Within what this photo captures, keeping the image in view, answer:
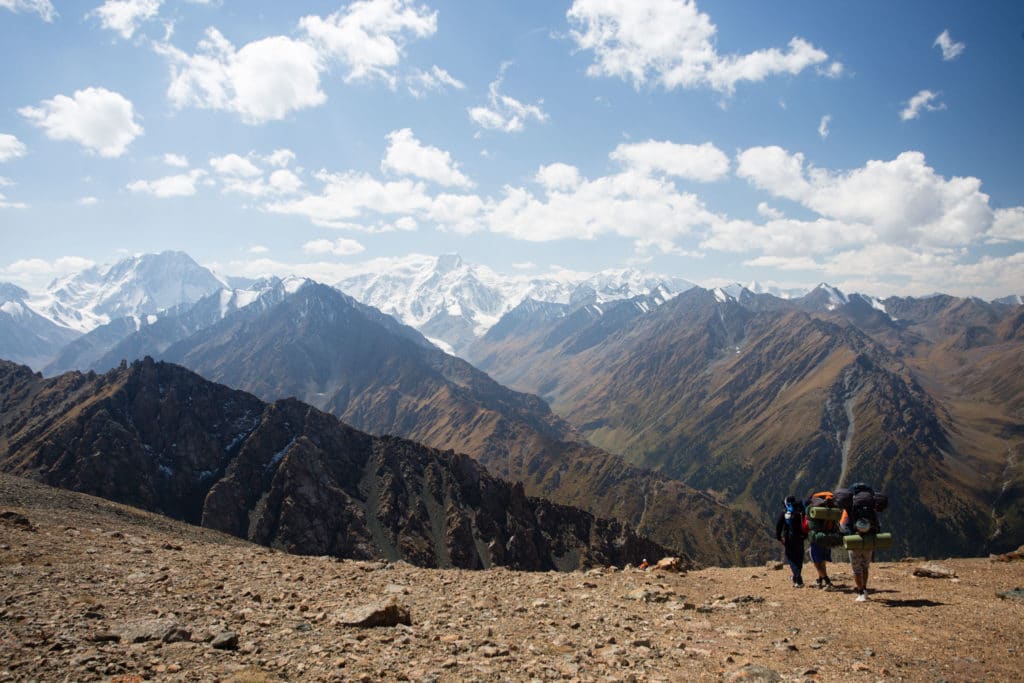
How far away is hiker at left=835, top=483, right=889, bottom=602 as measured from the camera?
18344mm

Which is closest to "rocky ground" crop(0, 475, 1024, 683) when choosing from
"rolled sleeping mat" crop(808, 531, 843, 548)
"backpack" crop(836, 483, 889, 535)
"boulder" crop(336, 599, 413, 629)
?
"boulder" crop(336, 599, 413, 629)

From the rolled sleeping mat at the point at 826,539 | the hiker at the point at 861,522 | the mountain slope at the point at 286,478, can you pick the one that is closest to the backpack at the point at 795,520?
the rolled sleeping mat at the point at 826,539

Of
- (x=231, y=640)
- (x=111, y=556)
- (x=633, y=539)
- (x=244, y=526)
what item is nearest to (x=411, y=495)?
(x=244, y=526)

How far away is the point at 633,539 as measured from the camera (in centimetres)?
15900

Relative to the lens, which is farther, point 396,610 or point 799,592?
point 799,592

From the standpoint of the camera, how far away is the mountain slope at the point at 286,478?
13775cm

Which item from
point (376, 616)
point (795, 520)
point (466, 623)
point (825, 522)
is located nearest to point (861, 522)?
point (825, 522)

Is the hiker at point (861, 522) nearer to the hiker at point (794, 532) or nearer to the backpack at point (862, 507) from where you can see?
the backpack at point (862, 507)

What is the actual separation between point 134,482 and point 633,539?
13283 centimetres

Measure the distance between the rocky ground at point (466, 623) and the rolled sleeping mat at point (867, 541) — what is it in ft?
5.34

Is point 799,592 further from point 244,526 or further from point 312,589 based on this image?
point 244,526

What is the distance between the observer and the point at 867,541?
60.2ft

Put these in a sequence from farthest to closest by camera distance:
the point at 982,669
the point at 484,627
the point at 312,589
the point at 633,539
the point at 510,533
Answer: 1. the point at 633,539
2. the point at 510,533
3. the point at 312,589
4. the point at 484,627
5. the point at 982,669

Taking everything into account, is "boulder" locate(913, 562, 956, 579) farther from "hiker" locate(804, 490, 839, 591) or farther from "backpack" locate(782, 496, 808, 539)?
"backpack" locate(782, 496, 808, 539)
